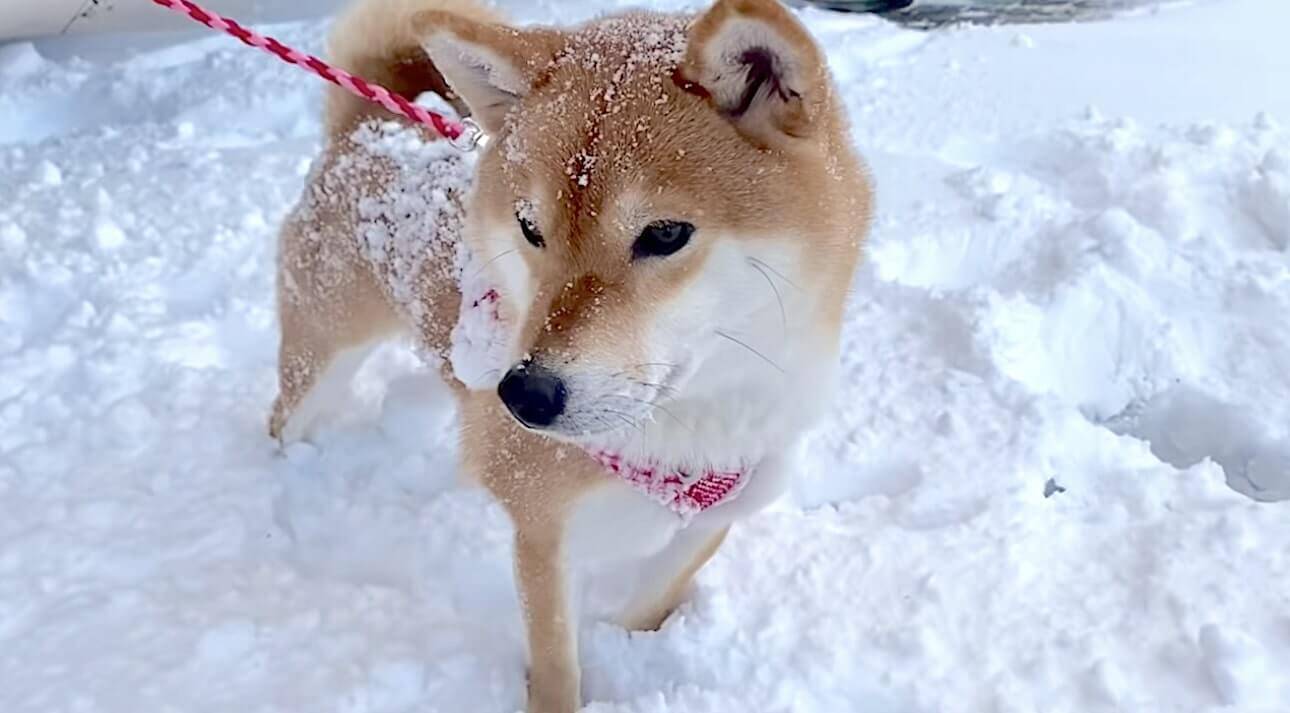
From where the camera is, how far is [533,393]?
1.16m

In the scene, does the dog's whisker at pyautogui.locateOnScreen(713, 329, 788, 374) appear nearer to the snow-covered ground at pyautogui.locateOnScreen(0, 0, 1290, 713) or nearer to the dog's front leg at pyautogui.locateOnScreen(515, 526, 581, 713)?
the dog's front leg at pyautogui.locateOnScreen(515, 526, 581, 713)

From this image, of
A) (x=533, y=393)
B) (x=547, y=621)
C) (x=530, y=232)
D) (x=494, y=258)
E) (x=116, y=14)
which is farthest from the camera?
(x=116, y=14)

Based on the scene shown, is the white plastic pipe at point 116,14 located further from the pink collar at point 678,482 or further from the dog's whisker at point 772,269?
the dog's whisker at point 772,269

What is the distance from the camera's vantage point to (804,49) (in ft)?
3.82

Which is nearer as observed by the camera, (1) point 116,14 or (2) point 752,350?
(2) point 752,350

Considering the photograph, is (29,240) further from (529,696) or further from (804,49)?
(804,49)

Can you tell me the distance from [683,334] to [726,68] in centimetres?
30

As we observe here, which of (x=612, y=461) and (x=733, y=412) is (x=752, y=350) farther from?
(x=612, y=461)

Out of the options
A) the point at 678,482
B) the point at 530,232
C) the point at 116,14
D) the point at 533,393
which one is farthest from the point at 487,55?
the point at 116,14

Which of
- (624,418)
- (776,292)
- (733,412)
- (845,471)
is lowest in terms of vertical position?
(845,471)

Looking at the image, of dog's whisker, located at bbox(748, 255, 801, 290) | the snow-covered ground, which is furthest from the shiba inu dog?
the snow-covered ground

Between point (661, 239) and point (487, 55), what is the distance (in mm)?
340

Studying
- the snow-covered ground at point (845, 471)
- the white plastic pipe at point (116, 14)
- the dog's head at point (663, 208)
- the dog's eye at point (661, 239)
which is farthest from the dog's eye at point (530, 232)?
the white plastic pipe at point (116, 14)

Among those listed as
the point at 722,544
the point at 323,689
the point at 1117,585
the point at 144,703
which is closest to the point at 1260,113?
the point at 1117,585
